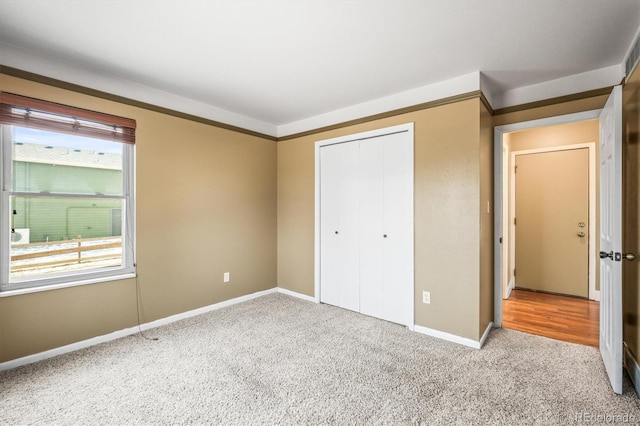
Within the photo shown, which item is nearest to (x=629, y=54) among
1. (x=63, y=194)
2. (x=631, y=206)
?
(x=631, y=206)

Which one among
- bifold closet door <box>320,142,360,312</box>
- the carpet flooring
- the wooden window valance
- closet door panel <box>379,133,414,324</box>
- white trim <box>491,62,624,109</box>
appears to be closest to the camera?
the carpet flooring

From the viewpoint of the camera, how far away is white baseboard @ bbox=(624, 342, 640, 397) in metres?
1.95

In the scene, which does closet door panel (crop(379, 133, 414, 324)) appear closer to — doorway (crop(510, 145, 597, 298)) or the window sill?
doorway (crop(510, 145, 597, 298))

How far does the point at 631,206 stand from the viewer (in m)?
2.14

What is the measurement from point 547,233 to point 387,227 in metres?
2.80

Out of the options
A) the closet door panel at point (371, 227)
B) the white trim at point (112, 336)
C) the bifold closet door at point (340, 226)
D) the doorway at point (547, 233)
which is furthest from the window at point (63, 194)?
the doorway at point (547, 233)

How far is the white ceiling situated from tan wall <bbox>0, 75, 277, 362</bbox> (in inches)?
15.8

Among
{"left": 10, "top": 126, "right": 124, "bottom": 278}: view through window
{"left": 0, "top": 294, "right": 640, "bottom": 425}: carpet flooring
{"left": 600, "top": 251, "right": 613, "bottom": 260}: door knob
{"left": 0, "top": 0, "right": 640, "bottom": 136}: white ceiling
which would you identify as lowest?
{"left": 0, "top": 294, "right": 640, "bottom": 425}: carpet flooring

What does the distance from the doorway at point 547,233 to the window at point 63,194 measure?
4216 mm

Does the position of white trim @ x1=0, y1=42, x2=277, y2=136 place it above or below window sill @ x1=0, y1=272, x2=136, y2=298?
above

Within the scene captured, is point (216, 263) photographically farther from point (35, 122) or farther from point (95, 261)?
point (35, 122)

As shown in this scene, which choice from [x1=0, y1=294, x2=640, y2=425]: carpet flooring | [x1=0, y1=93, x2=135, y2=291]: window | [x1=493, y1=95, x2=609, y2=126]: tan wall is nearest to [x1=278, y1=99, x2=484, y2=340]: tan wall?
[x1=0, y1=294, x2=640, y2=425]: carpet flooring

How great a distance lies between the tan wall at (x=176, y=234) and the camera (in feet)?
7.92

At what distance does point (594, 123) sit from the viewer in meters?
3.96
